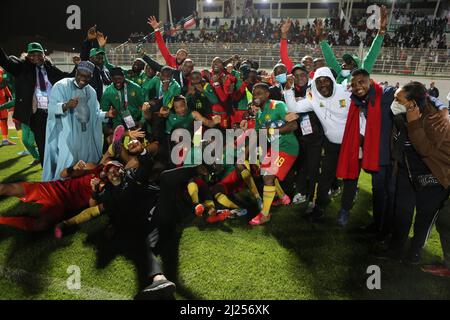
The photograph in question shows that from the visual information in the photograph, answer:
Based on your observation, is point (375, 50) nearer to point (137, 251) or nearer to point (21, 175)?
point (137, 251)

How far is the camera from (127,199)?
3.61 m

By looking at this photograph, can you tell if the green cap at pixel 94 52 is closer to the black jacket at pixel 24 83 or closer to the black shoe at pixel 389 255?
the black jacket at pixel 24 83

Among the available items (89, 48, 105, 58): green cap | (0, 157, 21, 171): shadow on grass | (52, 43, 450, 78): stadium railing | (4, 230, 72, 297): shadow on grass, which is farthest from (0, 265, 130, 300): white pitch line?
(52, 43, 450, 78): stadium railing

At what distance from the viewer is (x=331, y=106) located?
3.97 metres

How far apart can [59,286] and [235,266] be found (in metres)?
1.69

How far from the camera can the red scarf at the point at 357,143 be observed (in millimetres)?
3504

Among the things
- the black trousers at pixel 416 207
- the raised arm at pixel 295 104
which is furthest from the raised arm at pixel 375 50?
the black trousers at pixel 416 207

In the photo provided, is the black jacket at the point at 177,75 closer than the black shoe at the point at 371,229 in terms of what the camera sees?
No

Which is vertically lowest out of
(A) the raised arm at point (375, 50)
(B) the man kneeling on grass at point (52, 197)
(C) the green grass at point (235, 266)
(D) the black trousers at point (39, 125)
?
(C) the green grass at point (235, 266)

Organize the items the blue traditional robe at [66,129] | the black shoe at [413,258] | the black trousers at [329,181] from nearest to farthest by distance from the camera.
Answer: the black shoe at [413,258] < the black trousers at [329,181] < the blue traditional robe at [66,129]

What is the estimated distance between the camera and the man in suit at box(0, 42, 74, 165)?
5.07 m

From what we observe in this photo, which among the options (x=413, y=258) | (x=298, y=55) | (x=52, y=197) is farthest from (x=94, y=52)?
(x=298, y=55)

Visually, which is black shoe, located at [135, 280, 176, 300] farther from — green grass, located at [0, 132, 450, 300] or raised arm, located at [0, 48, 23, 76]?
raised arm, located at [0, 48, 23, 76]
